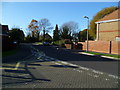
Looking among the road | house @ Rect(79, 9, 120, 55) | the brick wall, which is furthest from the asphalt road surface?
house @ Rect(79, 9, 120, 55)

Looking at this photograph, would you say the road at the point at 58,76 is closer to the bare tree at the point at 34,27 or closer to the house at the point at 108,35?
the house at the point at 108,35

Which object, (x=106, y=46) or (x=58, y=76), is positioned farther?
(x=106, y=46)

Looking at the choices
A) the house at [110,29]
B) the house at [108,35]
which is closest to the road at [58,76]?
the house at [108,35]

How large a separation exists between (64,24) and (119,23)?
134 ft

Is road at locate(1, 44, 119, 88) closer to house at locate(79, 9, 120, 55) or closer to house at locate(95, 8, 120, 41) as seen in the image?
house at locate(79, 9, 120, 55)

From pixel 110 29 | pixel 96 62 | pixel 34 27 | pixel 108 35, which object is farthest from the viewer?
pixel 34 27

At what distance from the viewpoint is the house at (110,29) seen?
25819 millimetres

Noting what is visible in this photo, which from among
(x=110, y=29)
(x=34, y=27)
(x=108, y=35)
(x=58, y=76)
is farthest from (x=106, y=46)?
(x=34, y=27)

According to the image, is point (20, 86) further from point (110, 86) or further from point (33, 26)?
point (33, 26)

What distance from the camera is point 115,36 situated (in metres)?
26.2

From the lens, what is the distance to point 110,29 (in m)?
27.1

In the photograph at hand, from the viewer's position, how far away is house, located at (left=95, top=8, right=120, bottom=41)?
25819mm

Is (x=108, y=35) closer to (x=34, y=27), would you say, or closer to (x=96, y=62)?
(x=96, y=62)

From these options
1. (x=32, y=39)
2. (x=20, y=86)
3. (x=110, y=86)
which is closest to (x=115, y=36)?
(x=110, y=86)
